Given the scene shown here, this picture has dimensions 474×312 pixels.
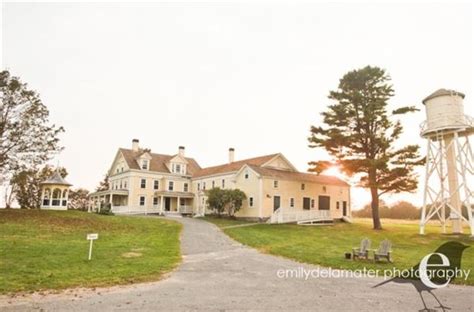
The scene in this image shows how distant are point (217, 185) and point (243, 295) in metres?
31.3

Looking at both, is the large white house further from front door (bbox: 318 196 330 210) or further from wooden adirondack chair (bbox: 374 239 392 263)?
wooden adirondack chair (bbox: 374 239 392 263)

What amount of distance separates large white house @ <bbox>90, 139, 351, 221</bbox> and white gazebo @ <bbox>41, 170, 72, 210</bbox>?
7.35m

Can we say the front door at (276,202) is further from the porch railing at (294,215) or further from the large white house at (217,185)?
the porch railing at (294,215)

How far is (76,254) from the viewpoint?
490 inches

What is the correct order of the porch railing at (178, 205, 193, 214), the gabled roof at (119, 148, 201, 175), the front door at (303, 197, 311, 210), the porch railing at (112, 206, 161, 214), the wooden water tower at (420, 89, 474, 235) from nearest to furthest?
the wooden water tower at (420, 89, 474, 235), the front door at (303, 197, 311, 210), the porch railing at (112, 206, 161, 214), the gabled roof at (119, 148, 201, 175), the porch railing at (178, 205, 193, 214)

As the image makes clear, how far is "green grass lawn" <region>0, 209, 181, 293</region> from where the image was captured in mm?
8844

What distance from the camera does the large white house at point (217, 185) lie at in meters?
32.8

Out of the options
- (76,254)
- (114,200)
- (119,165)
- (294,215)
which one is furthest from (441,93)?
(114,200)

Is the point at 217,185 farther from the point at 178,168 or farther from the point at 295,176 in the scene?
the point at 295,176

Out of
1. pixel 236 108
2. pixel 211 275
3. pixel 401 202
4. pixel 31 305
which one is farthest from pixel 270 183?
pixel 401 202

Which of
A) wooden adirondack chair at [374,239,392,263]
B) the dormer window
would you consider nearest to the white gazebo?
the dormer window

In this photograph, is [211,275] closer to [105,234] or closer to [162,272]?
[162,272]

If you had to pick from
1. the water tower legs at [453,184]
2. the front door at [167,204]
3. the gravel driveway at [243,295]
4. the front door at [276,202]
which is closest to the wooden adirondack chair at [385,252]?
the gravel driveway at [243,295]

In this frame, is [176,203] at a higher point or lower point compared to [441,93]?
lower
